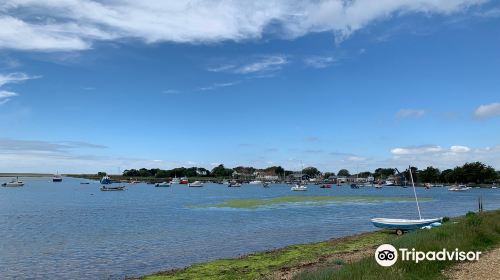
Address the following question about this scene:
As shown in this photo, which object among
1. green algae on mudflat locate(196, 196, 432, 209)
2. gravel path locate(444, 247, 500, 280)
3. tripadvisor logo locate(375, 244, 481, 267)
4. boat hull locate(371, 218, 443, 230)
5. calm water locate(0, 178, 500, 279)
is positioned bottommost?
calm water locate(0, 178, 500, 279)

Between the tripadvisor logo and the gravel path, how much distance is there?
0.56 meters

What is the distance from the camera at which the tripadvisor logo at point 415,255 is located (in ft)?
53.5

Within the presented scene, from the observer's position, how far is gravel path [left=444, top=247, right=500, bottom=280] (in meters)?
14.4

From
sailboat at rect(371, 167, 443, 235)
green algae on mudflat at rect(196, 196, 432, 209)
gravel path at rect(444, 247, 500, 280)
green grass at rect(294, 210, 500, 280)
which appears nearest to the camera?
gravel path at rect(444, 247, 500, 280)

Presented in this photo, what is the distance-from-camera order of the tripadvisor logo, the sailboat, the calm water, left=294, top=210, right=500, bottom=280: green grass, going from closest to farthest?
left=294, top=210, right=500, bottom=280: green grass < the tripadvisor logo < the calm water < the sailboat

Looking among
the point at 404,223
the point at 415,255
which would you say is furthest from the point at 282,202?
the point at 415,255

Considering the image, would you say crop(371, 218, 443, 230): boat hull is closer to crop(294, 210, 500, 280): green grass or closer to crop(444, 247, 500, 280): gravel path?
crop(294, 210, 500, 280): green grass

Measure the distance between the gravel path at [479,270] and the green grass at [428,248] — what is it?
1.39ft

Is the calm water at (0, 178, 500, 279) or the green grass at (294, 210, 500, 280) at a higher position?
the green grass at (294, 210, 500, 280)

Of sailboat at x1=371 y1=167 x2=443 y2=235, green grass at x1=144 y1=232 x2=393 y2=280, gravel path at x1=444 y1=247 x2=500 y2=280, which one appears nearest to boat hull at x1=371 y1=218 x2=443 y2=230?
sailboat at x1=371 y1=167 x2=443 y2=235

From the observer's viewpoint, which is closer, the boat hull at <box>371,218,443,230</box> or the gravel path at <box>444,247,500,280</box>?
the gravel path at <box>444,247,500,280</box>

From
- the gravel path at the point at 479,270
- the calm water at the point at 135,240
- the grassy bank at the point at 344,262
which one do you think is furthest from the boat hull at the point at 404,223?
the gravel path at the point at 479,270

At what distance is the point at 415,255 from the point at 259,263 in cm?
1080

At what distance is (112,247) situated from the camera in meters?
35.7
